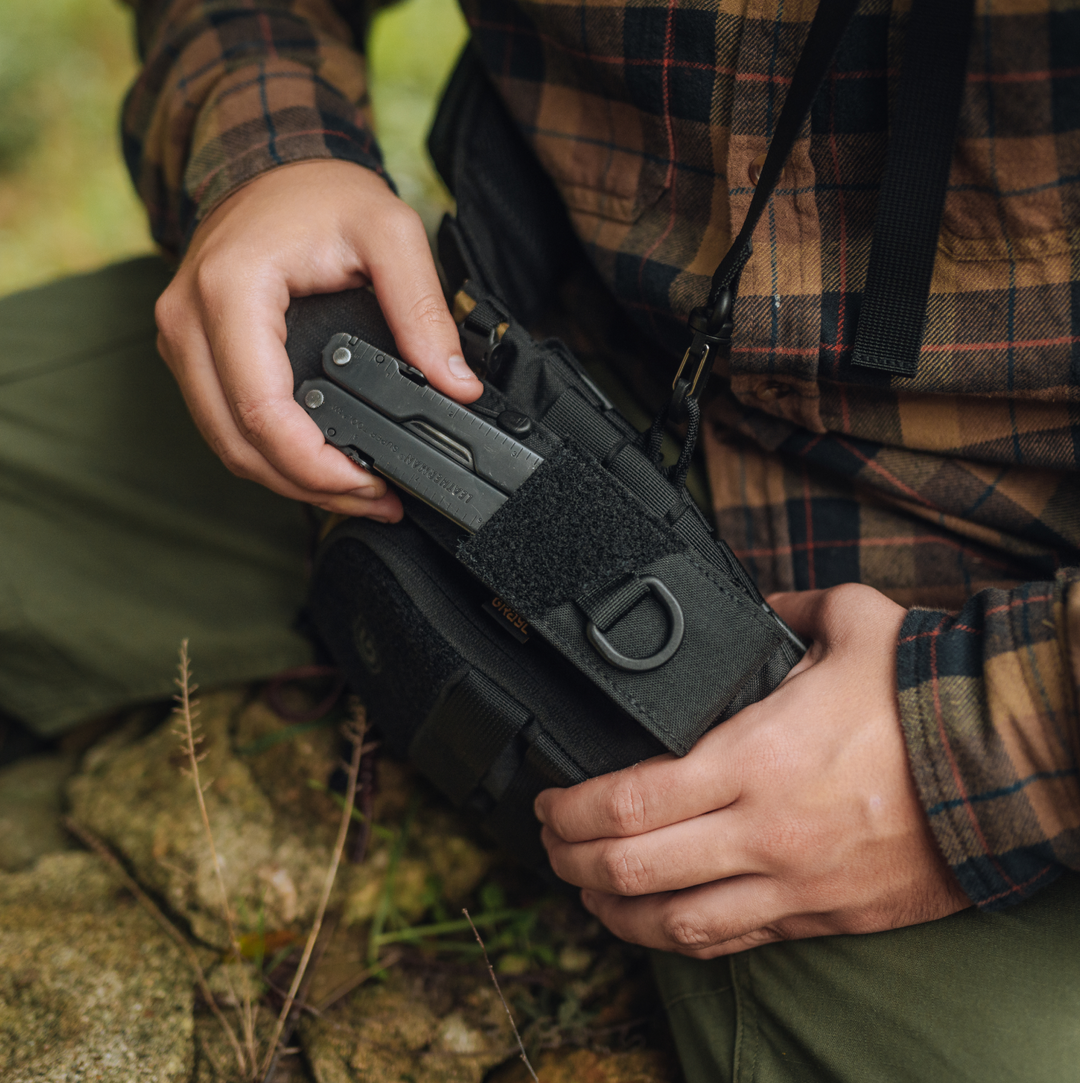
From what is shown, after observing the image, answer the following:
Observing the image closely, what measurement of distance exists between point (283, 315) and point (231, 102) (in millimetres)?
517

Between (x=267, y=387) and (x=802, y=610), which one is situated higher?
(x=267, y=387)

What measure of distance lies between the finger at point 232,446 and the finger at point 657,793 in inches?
17.7

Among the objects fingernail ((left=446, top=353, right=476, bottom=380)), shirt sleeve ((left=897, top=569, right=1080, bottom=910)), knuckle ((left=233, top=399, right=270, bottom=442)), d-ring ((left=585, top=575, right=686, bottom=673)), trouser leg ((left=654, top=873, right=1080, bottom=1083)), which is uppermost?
fingernail ((left=446, top=353, right=476, bottom=380))

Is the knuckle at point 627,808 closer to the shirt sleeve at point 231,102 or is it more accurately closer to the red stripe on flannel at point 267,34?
the shirt sleeve at point 231,102

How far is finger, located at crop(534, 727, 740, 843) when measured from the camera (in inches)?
34.0

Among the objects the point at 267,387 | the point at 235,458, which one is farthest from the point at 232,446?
the point at 267,387

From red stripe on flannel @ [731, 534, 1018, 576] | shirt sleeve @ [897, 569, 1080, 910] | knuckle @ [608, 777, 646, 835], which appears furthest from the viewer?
red stripe on flannel @ [731, 534, 1018, 576]

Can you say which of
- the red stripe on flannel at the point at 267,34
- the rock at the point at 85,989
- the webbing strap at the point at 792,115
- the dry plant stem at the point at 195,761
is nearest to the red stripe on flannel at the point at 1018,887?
the webbing strap at the point at 792,115

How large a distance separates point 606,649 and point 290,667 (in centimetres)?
86

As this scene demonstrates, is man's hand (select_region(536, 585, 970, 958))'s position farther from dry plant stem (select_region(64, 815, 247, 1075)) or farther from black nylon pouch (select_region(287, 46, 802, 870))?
dry plant stem (select_region(64, 815, 247, 1075))

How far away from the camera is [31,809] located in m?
→ 1.43

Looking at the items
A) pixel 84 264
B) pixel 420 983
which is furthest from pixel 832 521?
pixel 84 264

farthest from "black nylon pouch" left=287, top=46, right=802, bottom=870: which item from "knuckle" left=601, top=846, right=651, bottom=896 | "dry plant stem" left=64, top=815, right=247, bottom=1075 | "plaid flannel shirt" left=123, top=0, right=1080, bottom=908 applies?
"dry plant stem" left=64, top=815, right=247, bottom=1075

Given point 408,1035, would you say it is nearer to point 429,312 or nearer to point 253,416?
point 253,416
